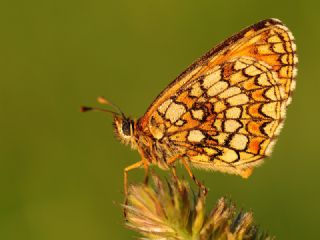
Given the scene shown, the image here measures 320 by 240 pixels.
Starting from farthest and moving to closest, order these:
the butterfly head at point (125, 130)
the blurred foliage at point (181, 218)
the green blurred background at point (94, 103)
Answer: the green blurred background at point (94, 103) < the butterfly head at point (125, 130) < the blurred foliage at point (181, 218)

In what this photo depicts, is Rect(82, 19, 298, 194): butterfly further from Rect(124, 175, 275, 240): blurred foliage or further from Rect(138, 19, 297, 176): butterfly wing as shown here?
Rect(124, 175, 275, 240): blurred foliage

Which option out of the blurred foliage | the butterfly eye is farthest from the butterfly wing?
the blurred foliage

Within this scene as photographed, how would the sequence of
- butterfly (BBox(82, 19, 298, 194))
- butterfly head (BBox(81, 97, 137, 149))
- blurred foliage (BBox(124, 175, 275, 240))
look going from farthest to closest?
butterfly head (BBox(81, 97, 137, 149)) < butterfly (BBox(82, 19, 298, 194)) < blurred foliage (BBox(124, 175, 275, 240))

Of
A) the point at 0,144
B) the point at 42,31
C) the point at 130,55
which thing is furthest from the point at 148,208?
the point at 42,31

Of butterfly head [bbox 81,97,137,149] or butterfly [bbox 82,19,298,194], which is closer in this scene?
butterfly [bbox 82,19,298,194]

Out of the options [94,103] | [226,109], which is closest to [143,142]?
[226,109]

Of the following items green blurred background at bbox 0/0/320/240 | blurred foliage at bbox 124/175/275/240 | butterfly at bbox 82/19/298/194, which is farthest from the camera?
green blurred background at bbox 0/0/320/240

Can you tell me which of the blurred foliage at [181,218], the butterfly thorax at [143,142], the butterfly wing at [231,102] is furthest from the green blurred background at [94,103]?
the blurred foliage at [181,218]

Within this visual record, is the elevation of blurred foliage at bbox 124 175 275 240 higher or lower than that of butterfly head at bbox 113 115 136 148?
lower

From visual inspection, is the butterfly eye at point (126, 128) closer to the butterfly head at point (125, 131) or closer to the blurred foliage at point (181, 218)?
the butterfly head at point (125, 131)
